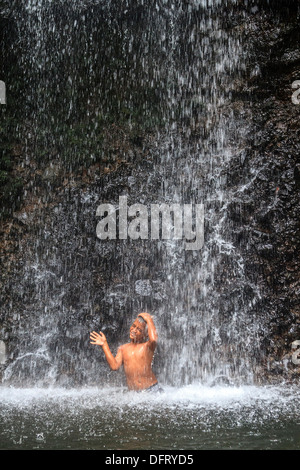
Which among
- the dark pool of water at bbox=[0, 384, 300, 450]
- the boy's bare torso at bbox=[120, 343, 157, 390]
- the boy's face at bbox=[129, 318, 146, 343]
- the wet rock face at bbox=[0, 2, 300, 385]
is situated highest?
the wet rock face at bbox=[0, 2, 300, 385]

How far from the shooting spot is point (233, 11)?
703 centimetres

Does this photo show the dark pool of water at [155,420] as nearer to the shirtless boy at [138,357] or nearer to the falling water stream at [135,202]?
the falling water stream at [135,202]

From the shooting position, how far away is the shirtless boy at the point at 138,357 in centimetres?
471

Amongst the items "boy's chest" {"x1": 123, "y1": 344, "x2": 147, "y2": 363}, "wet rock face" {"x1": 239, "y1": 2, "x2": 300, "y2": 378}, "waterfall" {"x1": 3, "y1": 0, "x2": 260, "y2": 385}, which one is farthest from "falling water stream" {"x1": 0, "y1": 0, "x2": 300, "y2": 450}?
"boy's chest" {"x1": 123, "y1": 344, "x2": 147, "y2": 363}

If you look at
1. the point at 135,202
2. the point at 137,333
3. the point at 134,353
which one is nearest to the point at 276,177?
the point at 135,202

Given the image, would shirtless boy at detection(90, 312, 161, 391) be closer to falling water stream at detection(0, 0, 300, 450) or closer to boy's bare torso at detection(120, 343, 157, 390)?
boy's bare torso at detection(120, 343, 157, 390)

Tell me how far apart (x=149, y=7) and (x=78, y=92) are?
6.10 feet

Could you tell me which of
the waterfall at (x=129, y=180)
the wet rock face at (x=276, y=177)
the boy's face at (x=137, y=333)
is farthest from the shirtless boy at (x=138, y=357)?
the wet rock face at (x=276, y=177)

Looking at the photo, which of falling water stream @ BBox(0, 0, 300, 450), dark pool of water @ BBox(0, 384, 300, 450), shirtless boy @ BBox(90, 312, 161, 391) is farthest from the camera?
falling water stream @ BBox(0, 0, 300, 450)

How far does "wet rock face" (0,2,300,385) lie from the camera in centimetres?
591

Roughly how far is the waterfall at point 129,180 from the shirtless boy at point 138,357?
1017mm

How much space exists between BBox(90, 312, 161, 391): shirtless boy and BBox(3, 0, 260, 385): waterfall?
102cm

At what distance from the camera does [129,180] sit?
268 inches

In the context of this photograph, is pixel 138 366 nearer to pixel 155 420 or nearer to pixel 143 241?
pixel 155 420
